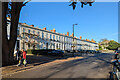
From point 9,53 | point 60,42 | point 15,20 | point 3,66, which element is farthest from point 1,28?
point 60,42

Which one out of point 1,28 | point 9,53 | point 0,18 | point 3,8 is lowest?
point 9,53

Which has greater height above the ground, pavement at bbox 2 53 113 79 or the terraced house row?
the terraced house row

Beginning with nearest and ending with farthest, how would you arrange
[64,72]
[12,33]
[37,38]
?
1. [64,72]
2. [12,33]
3. [37,38]

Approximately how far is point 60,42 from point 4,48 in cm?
4093

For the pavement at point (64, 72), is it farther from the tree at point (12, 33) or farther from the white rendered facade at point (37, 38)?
the white rendered facade at point (37, 38)

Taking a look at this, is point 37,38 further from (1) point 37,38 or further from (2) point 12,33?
(2) point 12,33

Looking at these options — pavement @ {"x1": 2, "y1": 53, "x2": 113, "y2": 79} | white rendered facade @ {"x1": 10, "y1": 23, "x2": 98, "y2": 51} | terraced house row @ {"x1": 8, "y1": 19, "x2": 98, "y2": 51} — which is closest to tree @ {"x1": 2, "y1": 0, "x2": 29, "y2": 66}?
pavement @ {"x1": 2, "y1": 53, "x2": 113, "y2": 79}

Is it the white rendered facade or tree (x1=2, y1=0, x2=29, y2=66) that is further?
the white rendered facade

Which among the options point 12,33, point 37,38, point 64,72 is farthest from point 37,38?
point 64,72

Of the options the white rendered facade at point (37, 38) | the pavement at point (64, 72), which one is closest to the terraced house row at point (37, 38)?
the white rendered facade at point (37, 38)

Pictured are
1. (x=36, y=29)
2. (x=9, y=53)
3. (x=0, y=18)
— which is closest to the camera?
(x=0, y=18)

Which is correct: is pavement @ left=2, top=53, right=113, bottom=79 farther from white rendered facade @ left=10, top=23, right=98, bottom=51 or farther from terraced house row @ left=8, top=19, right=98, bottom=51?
white rendered facade @ left=10, top=23, right=98, bottom=51

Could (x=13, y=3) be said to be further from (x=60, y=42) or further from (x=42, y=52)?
(x=60, y=42)

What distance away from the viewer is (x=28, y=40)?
36.4 m
